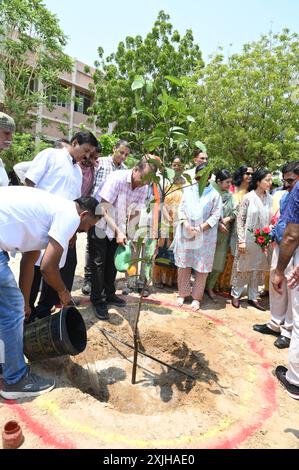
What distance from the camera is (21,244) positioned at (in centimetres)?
242

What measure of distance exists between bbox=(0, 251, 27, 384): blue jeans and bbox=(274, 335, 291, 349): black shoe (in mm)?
2615

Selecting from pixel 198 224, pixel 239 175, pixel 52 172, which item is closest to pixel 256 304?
pixel 198 224

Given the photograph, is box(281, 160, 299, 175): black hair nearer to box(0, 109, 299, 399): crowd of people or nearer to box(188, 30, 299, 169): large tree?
box(0, 109, 299, 399): crowd of people

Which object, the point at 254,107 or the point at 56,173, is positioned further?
the point at 254,107

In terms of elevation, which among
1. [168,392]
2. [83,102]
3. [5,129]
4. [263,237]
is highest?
[83,102]

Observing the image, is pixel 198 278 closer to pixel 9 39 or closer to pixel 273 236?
pixel 273 236

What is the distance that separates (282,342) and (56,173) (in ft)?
9.82

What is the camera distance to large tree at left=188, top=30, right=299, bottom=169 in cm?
1381

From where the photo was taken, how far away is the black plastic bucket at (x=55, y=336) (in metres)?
2.63

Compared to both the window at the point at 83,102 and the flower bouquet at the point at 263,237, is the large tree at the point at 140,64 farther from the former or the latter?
the flower bouquet at the point at 263,237

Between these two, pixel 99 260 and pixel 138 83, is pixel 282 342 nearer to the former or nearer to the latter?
pixel 99 260

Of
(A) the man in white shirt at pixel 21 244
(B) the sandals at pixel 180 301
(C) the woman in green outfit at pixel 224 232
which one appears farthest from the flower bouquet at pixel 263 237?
(A) the man in white shirt at pixel 21 244

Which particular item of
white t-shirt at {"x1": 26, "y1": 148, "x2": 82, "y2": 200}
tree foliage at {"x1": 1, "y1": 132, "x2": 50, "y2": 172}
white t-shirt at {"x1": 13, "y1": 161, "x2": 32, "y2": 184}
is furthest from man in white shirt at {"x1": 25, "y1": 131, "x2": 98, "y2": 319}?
tree foliage at {"x1": 1, "y1": 132, "x2": 50, "y2": 172}

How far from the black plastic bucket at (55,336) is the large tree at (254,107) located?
37.6 ft
